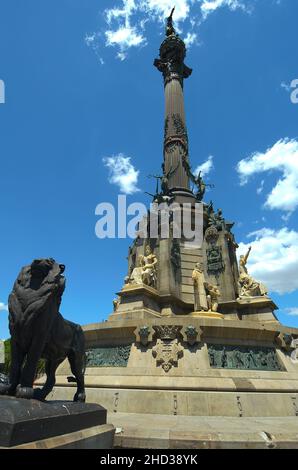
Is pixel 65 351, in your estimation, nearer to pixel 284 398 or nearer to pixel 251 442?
pixel 251 442

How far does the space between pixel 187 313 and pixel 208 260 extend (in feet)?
13.0

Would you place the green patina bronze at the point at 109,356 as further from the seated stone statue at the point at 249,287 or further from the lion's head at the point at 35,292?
the seated stone statue at the point at 249,287

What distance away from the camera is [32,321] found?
5082mm

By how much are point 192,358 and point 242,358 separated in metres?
2.16

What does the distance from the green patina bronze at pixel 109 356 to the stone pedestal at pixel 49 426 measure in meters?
7.69

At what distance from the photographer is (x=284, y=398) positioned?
11383 millimetres

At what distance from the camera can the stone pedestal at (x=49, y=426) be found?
12.8 ft

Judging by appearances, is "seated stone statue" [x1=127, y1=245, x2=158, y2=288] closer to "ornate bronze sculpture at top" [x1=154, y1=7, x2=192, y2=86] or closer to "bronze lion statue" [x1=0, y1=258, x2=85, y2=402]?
"bronze lion statue" [x1=0, y1=258, x2=85, y2=402]

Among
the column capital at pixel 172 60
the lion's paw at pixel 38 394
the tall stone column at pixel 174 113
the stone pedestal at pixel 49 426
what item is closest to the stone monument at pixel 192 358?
the stone pedestal at pixel 49 426

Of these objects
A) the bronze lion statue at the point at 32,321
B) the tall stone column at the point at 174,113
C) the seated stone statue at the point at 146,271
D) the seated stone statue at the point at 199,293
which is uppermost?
the tall stone column at the point at 174,113

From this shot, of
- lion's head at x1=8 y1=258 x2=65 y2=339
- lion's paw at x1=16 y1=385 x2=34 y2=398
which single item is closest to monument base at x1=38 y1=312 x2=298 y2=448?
lion's paw at x1=16 y1=385 x2=34 y2=398

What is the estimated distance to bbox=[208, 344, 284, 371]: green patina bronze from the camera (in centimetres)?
1274

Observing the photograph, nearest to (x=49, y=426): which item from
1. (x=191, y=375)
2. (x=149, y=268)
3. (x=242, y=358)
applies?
(x=191, y=375)
